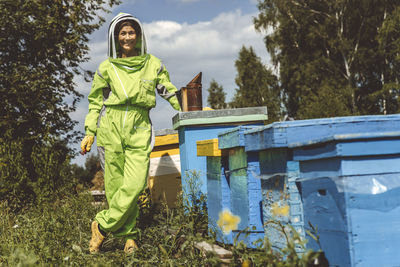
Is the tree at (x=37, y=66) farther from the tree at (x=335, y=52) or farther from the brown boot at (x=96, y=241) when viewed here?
the tree at (x=335, y=52)

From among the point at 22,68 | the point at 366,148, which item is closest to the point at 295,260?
the point at 366,148

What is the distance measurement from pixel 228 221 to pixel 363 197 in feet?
5.46

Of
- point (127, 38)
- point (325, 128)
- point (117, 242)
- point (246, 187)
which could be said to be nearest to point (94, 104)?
point (127, 38)

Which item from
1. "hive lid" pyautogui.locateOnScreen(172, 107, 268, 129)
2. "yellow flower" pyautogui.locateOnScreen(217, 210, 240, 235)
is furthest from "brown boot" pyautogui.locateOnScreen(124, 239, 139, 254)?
"hive lid" pyautogui.locateOnScreen(172, 107, 268, 129)

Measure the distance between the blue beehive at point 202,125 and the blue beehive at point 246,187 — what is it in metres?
1.55

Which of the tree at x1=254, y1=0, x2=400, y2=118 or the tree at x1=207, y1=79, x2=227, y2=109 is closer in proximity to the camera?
the tree at x1=254, y1=0, x2=400, y2=118

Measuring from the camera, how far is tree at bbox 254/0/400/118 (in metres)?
22.9

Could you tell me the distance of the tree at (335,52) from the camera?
75.1 ft

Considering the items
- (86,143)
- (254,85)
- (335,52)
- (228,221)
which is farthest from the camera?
(254,85)

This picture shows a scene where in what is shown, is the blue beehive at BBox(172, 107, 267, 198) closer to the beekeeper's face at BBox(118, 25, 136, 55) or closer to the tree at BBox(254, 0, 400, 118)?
the beekeeper's face at BBox(118, 25, 136, 55)

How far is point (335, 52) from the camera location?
2406cm

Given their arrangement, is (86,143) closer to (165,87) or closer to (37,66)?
(165,87)

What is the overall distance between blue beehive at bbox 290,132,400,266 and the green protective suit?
2.46 m

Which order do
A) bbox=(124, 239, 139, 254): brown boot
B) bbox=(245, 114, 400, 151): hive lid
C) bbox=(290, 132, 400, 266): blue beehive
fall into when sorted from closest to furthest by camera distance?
bbox=(290, 132, 400, 266): blue beehive, bbox=(245, 114, 400, 151): hive lid, bbox=(124, 239, 139, 254): brown boot
